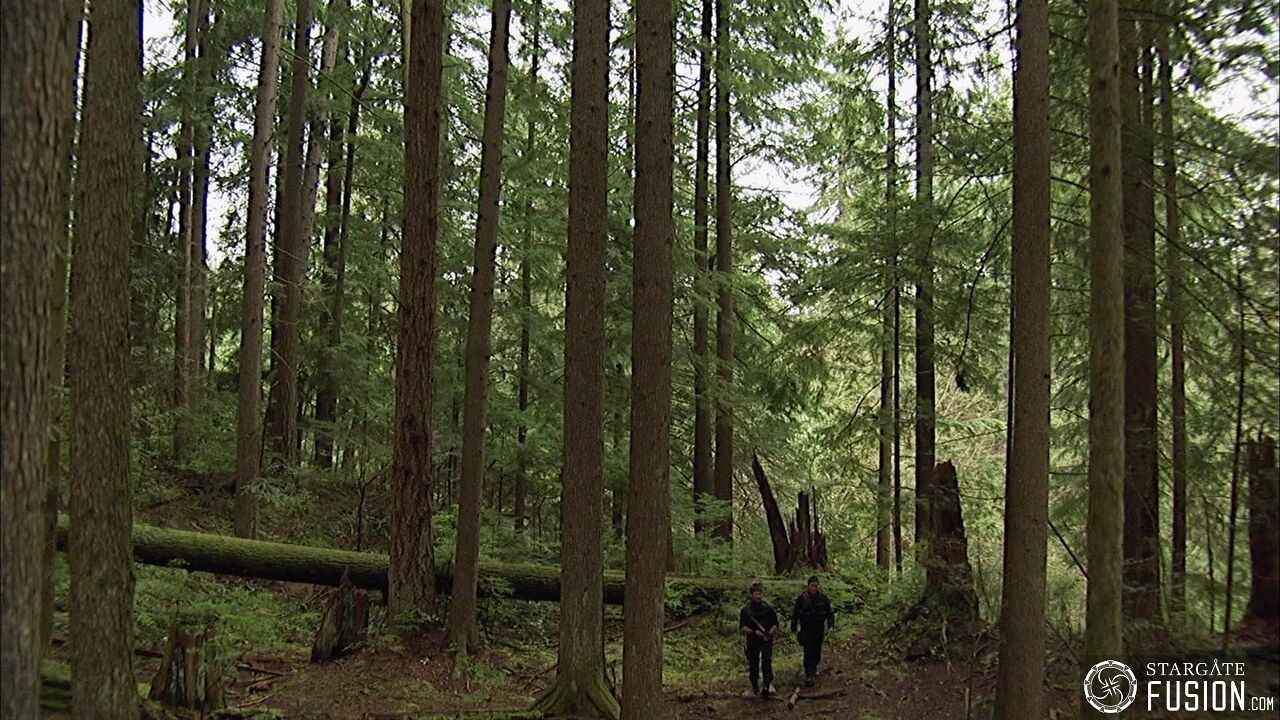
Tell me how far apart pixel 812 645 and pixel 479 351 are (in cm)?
630

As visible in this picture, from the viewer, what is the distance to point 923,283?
536 inches

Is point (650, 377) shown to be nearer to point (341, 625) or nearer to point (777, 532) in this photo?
point (341, 625)

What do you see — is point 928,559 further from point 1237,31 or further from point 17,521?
point 17,521

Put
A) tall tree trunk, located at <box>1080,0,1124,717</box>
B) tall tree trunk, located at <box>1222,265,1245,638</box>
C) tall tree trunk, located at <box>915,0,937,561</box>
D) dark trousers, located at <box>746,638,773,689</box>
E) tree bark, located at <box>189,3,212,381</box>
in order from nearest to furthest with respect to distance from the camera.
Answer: tall tree trunk, located at <box>1080,0,1124,717</box>
tall tree trunk, located at <box>1222,265,1245,638</box>
dark trousers, located at <box>746,638,773,689</box>
tall tree trunk, located at <box>915,0,937,561</box>
tree bark, located at <box>189,3,212,381</box>

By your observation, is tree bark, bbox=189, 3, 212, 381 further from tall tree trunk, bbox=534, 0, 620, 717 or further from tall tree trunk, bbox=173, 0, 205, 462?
tall tree trunk, bbox=534, 0, 620, 717

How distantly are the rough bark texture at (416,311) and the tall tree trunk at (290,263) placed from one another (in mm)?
6176

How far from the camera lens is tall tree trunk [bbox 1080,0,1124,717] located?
24.1ft

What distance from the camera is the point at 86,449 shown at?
6543 mm

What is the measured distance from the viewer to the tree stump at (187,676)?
8.07 m

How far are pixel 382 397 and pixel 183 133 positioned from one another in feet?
24.0

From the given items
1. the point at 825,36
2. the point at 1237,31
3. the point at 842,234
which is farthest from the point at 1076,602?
the point at 825,36

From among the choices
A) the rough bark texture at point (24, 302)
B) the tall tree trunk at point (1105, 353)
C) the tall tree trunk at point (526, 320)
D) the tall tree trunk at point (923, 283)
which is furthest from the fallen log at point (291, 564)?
the rough bark texture at point (24, 302)

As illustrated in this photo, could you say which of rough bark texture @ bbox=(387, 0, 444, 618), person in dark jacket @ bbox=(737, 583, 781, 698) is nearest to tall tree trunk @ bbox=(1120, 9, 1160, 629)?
person in dark jacket @ bbox=(737, 583, 781, 698)

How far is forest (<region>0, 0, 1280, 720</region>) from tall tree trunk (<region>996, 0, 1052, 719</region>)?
4 centimetres
